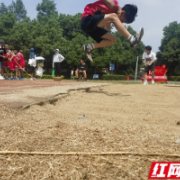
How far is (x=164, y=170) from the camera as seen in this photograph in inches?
48.1

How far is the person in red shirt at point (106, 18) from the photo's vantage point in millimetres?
4109

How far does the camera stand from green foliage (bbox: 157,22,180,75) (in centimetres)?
3866

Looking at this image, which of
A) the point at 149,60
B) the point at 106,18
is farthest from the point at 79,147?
the point at 149,60

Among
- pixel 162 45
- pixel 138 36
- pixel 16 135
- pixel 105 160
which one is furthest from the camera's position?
pixel 162 45

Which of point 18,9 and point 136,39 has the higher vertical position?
point 18,9

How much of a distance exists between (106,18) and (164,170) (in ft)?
10.8

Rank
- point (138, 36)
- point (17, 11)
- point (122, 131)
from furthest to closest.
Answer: point (17, 11) < point (138, 36) < point (122, 131)

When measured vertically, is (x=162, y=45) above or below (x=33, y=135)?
above

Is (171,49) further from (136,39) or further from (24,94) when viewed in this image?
(24,94)

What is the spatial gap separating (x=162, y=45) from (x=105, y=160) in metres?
44.6

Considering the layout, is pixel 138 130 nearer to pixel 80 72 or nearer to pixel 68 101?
pixel 68 101

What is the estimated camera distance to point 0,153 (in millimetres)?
1344

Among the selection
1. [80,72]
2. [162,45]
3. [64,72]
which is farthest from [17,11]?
[80,72]

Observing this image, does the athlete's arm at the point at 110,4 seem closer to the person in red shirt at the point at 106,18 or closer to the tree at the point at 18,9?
the person in red shirt at the point at 106,18
